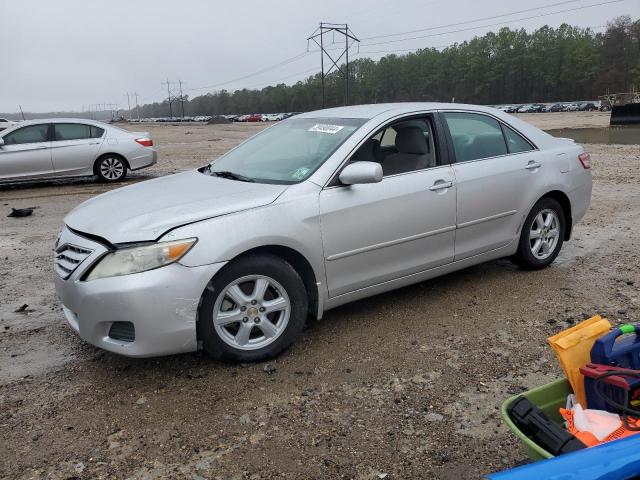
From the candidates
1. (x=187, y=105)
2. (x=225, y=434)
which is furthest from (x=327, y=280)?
(x=187, y=105)

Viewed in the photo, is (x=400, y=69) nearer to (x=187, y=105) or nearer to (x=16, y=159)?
(x=187, y=105)

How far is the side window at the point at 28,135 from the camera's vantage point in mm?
11391

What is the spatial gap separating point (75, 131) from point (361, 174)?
1004cm

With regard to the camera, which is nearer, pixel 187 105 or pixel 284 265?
pixel 284 265

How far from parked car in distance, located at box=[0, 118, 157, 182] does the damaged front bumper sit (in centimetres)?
942

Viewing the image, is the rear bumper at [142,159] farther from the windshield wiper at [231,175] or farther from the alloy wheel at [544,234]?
the alloy wheel at [544,234]

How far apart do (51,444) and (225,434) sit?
865 millimetres

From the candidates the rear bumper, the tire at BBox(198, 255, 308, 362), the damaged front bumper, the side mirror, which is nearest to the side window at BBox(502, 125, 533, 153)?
the side mirror

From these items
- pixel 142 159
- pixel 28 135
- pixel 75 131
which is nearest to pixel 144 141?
pixel 142 159

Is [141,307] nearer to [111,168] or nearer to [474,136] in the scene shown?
[474,136]

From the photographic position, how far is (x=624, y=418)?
7.06ft

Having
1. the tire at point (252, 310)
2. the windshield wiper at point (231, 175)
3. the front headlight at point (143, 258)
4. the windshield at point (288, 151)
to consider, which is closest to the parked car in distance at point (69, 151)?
the windshield at point (288, 151)

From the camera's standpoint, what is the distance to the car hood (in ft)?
10.9

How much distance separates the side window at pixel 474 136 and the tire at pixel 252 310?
190cm
